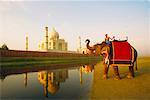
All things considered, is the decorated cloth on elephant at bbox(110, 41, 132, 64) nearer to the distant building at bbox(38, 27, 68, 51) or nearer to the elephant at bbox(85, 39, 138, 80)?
the elephant at bbox(85, 39, 138, 80)

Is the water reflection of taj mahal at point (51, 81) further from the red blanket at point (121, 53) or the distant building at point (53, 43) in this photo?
the distant building at point (53, 43)

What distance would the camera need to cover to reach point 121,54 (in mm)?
10086

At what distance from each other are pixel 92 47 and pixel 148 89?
4.43 meters

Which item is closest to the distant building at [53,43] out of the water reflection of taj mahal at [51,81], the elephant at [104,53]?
the water reflection of taj mahal at [51,81]

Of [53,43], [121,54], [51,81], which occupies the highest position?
[53,43]

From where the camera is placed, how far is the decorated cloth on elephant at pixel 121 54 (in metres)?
10.0

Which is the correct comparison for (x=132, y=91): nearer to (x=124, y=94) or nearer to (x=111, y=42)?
(x=124, y=94)

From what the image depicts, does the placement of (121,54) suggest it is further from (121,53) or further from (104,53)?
(104,53)

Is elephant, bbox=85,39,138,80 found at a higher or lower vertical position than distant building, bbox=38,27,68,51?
lower

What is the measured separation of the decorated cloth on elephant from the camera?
10.0 meters

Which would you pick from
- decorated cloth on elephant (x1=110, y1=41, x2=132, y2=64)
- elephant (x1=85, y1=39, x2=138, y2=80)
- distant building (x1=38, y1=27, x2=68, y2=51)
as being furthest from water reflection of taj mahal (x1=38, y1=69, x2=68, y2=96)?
distant building (x1=38, y1=27, x2=68, y2=51)

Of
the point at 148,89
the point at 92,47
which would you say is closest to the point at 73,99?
the point at 148,89

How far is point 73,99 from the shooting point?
21.6 feet

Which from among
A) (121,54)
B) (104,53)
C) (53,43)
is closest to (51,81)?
(104,53)
